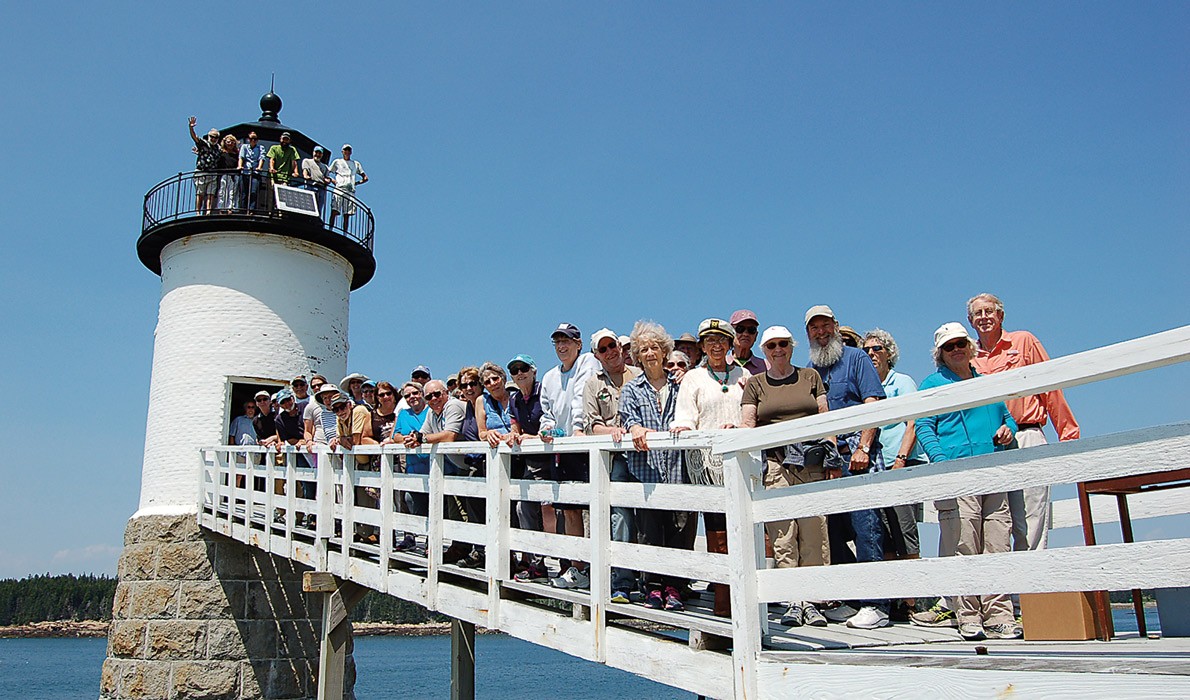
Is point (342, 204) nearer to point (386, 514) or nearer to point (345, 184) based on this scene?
point (345, 184)

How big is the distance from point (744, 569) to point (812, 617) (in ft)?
3.98

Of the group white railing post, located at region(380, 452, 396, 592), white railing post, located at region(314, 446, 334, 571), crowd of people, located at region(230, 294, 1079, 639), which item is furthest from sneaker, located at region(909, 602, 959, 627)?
white railing post, located at region(314, 446, 334, 571)

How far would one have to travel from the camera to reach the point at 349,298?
16.7 m

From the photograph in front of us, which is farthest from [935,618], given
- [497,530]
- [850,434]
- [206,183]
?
[206,183]

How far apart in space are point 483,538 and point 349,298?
11744 mm

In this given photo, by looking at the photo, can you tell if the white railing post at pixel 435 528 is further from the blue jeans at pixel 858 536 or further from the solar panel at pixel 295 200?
the solar panel at pixel 295 200

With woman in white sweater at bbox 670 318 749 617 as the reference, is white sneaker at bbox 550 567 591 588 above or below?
below

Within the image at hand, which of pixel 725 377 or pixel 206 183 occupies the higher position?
pixel 206 183

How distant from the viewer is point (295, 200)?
598 inches

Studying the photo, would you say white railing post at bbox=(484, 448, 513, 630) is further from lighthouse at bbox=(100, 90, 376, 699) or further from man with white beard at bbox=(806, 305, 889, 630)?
lighthouse at bbox=(100, 90, 376, 699)

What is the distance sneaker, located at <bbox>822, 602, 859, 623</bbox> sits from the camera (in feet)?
15.3

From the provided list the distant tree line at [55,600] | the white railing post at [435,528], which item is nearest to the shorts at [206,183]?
the white railing post at [435,528]

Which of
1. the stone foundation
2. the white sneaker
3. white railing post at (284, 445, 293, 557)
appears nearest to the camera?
the white sneaker

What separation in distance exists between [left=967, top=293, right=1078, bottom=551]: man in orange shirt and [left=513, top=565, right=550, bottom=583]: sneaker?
2.70 meters
